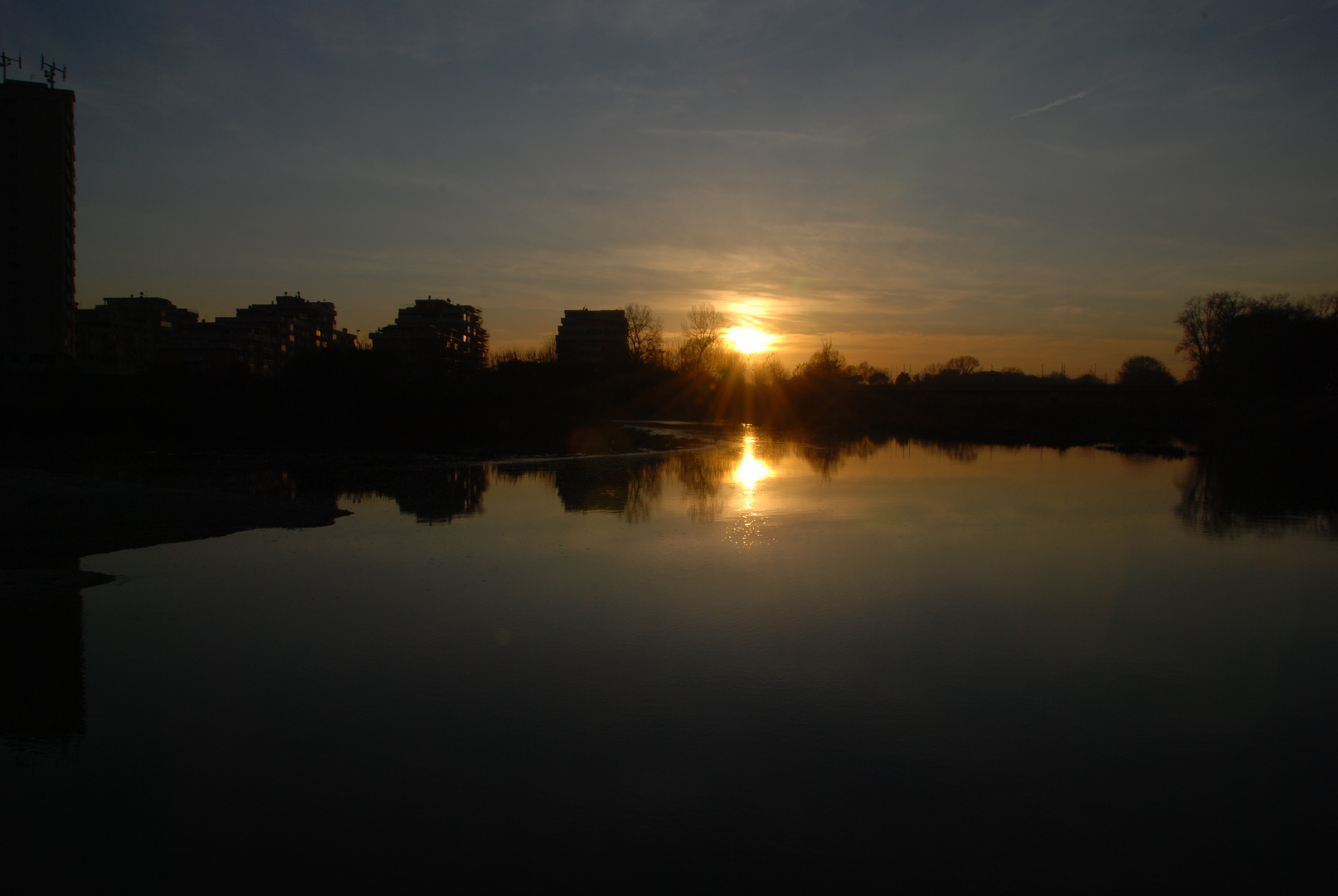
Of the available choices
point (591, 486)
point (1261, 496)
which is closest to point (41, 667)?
point (591, 486)

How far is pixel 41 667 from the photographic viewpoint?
295 inches

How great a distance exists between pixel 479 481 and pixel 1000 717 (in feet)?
57.6

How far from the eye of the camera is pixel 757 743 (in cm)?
615

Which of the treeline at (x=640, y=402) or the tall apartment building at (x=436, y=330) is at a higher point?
the tall apartment building at (x=436, y=330)

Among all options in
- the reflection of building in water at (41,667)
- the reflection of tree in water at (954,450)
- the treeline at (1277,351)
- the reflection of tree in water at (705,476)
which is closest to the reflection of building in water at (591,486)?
the reflection of tree in water at (705,476)

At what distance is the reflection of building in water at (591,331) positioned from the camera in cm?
12525

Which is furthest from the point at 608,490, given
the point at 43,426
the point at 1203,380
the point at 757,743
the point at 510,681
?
the point at 1203,380

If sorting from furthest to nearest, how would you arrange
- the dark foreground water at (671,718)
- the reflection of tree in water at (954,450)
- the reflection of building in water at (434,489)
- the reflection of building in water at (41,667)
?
the reflection of tree in water at (954,450)
the reflection of building in water at (434,489)
the reflection of building in water at (41,667)
the dark foreground water at (671,718)

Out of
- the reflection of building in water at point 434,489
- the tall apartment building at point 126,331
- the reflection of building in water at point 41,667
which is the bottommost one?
the reflection of building in water at point 41,667

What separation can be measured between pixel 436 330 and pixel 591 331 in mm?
24534

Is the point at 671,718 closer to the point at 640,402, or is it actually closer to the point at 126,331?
the point at 640,402

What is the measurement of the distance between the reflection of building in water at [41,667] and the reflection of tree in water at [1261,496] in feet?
57.0

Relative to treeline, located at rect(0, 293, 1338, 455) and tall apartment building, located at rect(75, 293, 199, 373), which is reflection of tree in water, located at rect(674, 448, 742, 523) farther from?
tall apartment building, located at rect(75, 293, 199, 373)

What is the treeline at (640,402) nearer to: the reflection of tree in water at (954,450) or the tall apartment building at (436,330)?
the reflection of tree in water at (954,450)
